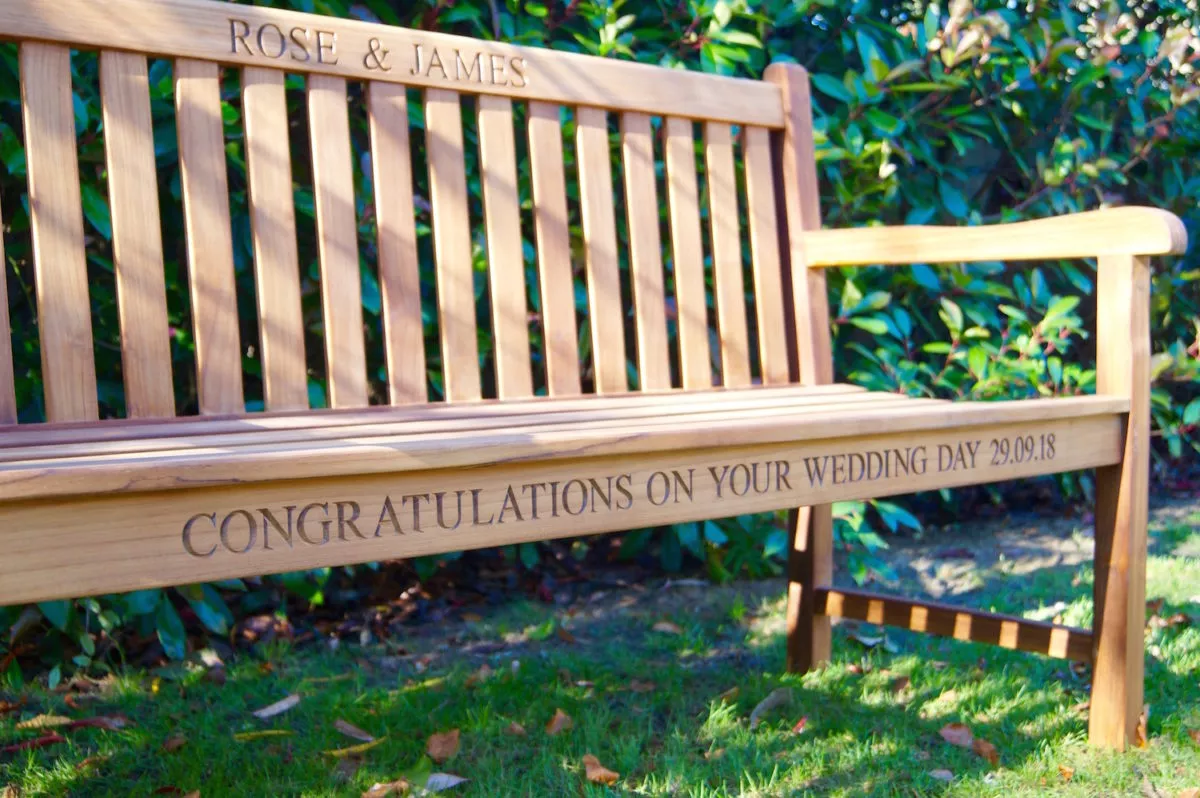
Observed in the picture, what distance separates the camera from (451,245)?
1.90 meters

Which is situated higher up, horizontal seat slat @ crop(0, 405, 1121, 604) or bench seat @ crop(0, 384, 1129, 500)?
bench seat @ crop(0, 384, 1129, 500)

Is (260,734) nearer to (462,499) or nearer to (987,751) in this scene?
(462,499)

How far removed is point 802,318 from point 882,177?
81 centimetres

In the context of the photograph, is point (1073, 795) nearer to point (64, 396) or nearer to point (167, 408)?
point (167, 408)

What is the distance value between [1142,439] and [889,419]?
0.58 meters

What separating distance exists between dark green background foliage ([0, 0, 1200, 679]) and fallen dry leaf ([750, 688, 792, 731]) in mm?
624

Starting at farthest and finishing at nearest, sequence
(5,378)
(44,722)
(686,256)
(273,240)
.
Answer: (686,256) < (44,722) < (273,240) < (5,378)

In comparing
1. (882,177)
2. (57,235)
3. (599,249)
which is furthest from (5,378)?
(882,177)

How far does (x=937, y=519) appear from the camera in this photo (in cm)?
362

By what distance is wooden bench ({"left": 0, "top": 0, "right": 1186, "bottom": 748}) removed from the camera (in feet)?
3.75

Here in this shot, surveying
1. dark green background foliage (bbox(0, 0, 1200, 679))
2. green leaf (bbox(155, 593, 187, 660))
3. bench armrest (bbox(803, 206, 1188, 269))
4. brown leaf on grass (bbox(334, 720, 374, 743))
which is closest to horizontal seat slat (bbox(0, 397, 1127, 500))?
bench armrest (bbox(803, 206, 1188, 269))

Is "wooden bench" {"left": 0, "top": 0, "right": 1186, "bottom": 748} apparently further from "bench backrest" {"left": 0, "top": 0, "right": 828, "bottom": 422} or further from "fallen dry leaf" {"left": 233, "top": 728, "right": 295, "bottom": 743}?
Result: "fallen dry leaf" {"left": 233, "top": 728, "right": 295, "bottom": 743}

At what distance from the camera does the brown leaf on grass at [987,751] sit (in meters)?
1.84

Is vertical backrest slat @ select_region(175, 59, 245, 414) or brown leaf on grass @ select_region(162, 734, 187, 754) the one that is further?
brown leaf on grass @ select_region(162, 734, 187, 754)
